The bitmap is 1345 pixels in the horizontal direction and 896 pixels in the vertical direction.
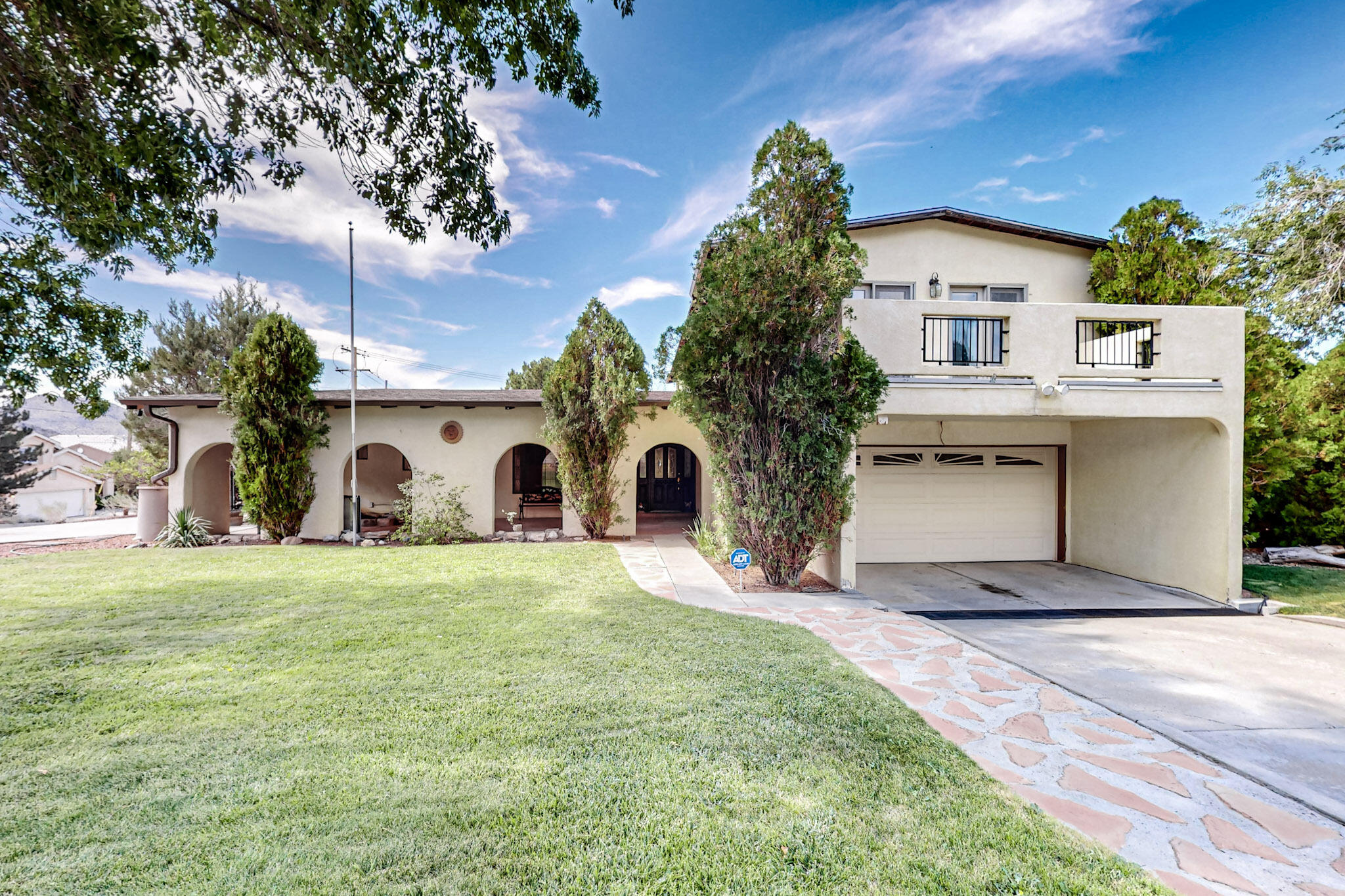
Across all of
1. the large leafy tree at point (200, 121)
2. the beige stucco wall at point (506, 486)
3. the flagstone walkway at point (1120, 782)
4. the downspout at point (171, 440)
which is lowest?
the flagstone walkway at point (1120, 782)

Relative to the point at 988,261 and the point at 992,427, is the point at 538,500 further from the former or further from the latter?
the point at 988,261

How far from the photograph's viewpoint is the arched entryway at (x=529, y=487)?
16219 millimetres

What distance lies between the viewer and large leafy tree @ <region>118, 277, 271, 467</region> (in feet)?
73.3

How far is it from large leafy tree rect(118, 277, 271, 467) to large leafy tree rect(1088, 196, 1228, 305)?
2860 cm

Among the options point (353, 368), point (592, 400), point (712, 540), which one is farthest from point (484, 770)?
point (353, 368)

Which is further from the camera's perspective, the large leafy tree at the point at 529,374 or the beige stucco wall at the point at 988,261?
the large leafy tree at the point at 529,374

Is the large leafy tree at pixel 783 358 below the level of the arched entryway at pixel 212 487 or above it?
above

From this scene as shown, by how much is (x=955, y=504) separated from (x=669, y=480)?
10.2 m

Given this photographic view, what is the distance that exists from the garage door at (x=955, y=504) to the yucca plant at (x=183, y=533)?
14332mm

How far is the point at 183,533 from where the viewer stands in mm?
11414

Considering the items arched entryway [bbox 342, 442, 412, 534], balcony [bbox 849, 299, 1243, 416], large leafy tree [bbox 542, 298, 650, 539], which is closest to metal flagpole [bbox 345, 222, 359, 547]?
arched entryway [bbox 342, 442, 412, 534]

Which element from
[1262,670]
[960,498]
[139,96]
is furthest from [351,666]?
[960,498]

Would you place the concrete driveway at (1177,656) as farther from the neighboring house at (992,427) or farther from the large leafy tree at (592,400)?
the large leafy tree at (592,400)

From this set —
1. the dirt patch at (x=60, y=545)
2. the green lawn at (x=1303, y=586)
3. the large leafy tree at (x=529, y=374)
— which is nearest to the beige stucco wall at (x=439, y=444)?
the dirt patch at (x=60, y=545)
